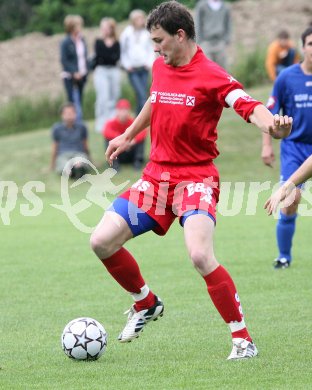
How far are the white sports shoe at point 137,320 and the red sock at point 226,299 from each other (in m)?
0.79

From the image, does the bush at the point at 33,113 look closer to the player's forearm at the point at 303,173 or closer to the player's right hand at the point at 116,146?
the player's right hand at the point at 116,146

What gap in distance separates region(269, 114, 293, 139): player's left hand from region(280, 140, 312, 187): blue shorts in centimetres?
367

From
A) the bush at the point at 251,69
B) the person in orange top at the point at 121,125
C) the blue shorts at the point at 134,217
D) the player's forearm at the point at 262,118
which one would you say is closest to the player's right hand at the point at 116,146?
the blue shorts at the point at 134,217

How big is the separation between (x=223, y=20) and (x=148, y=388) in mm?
14821

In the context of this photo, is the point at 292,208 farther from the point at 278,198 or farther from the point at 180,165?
the point at 278,198

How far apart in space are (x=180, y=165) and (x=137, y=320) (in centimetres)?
110

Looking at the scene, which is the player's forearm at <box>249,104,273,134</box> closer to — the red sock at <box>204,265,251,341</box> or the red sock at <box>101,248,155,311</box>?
the red sock at <box>204,265,251,341</box>

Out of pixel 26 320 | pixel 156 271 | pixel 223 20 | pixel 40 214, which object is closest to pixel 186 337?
pixel 26 320

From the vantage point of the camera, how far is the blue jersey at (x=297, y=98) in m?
9.52

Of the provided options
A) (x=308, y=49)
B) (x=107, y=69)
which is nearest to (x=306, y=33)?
(x=308, y=49)

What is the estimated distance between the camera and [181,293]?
888 cm

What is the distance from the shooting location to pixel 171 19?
634 cm

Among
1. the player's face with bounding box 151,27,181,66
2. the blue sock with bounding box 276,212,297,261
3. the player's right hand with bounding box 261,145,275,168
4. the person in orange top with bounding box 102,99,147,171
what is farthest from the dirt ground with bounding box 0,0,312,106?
the player's face with bounding box 151,27,181,66

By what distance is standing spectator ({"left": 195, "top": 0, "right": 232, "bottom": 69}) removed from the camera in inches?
769
